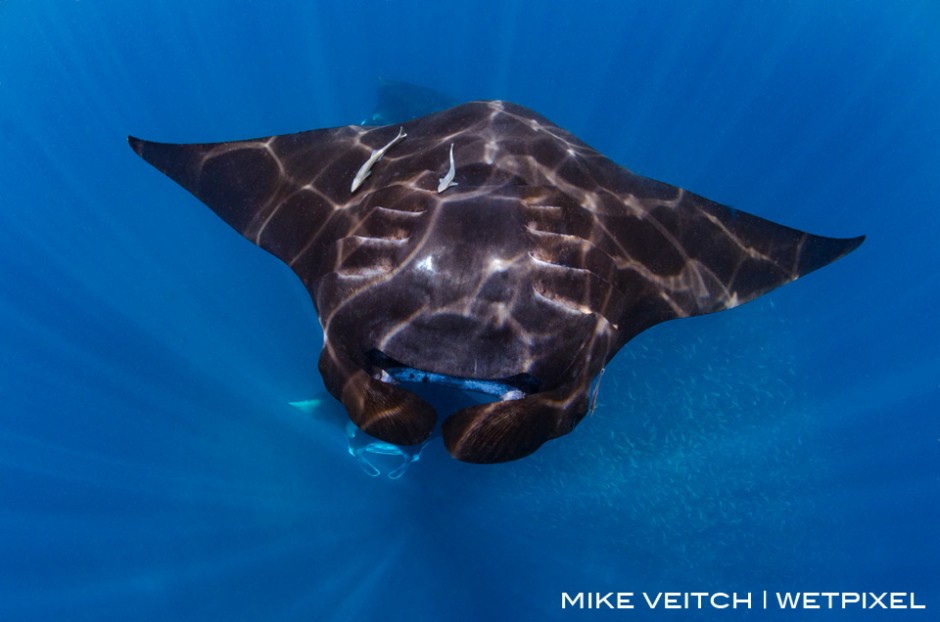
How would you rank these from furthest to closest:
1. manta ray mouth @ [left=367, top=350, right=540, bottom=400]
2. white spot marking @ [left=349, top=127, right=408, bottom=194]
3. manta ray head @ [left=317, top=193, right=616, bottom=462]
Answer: white spot marking @ [left=349, top=127, right=408, bottom=194] → manta ray mouth @ [left=367, top=350, right=540, bottom=400] → manta ray head @ [left=317, top=193, right=616, bottom=462]

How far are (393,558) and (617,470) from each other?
11.9 ft

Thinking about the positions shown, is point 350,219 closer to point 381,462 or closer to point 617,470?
point 381,462

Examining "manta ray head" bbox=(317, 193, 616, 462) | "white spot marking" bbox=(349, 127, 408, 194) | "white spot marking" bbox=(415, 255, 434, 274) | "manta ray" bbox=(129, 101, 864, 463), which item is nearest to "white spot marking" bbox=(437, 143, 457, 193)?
"manta ray" bbox=(129, 101, 864, 463)

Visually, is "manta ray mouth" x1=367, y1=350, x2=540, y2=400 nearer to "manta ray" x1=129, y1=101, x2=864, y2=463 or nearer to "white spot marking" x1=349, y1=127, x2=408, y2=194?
"manta ray" x1=129, y1=101, x2=864, y2=463

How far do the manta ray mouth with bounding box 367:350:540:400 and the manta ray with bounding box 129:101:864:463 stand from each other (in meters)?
0.01

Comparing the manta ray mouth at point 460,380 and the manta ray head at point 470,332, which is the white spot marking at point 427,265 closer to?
the manta ray head at point 470,332

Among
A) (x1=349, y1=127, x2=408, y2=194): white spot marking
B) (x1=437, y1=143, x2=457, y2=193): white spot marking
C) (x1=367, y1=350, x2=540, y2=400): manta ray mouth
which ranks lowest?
(x1=367, y1=350, x2=540, y2=400): manta ray mouth

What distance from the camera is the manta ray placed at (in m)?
3.08

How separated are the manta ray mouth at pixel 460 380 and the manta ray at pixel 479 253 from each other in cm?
1

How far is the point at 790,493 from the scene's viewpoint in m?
8.28

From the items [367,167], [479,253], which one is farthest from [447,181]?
[367,167]

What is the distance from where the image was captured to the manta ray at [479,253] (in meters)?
3.08

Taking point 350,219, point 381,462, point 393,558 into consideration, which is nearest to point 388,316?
point 350,219

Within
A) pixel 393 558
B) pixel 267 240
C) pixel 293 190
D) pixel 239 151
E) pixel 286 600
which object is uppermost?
pixel 239 151
